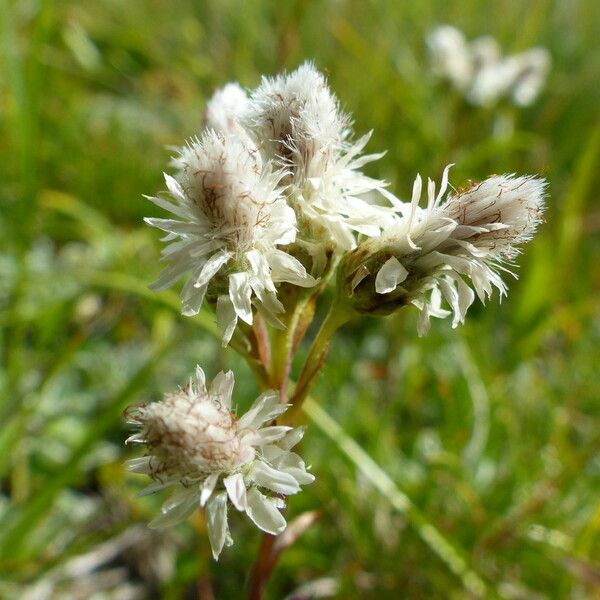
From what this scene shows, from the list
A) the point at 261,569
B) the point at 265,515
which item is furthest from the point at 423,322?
the point at 261,569

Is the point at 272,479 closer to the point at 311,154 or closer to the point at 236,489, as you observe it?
the point at 236,489

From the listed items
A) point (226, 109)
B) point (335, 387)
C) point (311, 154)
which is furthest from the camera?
point (335, 387)

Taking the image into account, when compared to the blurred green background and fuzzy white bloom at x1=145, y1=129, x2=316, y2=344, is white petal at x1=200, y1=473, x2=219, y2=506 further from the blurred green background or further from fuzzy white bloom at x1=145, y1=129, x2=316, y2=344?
the blurred green background

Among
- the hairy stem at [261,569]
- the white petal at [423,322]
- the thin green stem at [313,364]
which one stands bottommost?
the hairy stem at [261,569]

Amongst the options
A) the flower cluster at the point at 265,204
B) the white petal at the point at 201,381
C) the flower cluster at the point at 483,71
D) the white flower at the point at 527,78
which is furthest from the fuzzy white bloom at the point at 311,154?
the white flower at the point at 527,78

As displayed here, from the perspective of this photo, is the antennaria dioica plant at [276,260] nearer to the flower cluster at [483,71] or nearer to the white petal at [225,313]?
→ the white petal at [225,313]

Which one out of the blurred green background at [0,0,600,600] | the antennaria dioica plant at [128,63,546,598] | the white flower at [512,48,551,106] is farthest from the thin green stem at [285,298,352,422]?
the white flower at [512,48,551,106]

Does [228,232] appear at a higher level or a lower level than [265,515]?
higher
